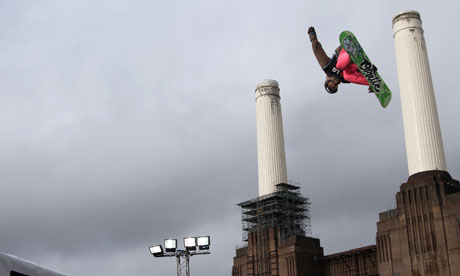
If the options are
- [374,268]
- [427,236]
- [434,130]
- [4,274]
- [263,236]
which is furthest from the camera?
[263,236]

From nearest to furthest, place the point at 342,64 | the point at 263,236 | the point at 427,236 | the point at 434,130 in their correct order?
1. the point at 342,64
2. the point at 427,236
3. the point at 434,130
4. the point at 263,236

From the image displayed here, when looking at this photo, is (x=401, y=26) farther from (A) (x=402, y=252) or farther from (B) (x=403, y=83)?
(A) (x=402, y=252)

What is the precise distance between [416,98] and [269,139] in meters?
22.8

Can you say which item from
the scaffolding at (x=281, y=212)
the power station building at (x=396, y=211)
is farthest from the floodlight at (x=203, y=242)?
the scaffolding at (x=281, y=212)

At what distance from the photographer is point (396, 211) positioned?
206 feet

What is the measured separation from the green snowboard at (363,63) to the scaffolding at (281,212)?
52680 mm

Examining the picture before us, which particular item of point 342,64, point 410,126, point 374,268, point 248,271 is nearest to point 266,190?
point 248,271

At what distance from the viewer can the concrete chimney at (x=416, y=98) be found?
6266 cm

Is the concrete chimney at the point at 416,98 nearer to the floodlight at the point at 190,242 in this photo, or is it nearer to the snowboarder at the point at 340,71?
the floodlight at the point at 190,242

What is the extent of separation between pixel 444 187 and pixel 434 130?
6.48 meters

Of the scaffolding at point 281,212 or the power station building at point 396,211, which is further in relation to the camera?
the scaffolding at point 281,212

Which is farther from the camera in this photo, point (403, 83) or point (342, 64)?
point (403, 83)

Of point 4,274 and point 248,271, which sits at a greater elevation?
point 248,271

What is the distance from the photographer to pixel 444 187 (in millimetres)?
59312
